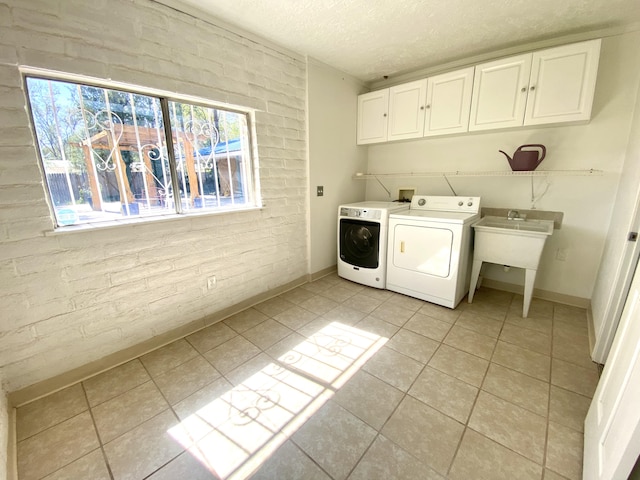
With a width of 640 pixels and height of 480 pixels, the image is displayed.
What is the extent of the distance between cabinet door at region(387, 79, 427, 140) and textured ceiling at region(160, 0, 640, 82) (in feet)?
0.96

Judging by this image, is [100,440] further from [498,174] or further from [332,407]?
[498,174]

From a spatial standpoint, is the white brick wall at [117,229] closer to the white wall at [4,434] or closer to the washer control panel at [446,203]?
the white wall at [4,434]

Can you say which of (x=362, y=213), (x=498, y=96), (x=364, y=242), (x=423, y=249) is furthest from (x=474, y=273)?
(x=498, y=96)

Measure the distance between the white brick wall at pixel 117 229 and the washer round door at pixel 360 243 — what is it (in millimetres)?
916

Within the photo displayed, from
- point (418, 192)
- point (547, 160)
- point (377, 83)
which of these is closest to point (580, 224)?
point (547, 160)

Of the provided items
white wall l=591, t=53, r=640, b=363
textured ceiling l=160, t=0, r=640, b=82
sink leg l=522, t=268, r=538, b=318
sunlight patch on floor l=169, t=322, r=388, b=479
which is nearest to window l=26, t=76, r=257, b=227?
textured ceiling l=160, t=0, r=640, b=82

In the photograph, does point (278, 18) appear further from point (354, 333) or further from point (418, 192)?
point (354, 333)

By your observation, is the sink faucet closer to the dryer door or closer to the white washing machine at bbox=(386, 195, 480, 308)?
the white washing machine at bbox=(386, 195, 480, 308)

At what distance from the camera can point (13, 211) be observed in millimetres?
1340

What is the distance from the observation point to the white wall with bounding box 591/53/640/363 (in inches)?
63.0

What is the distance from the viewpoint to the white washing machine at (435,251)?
2.30m

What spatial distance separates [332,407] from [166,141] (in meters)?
2.07

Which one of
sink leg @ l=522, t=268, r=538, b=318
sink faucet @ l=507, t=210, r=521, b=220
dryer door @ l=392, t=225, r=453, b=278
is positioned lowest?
sink leg @ l=522, t=268, r=538, b=318

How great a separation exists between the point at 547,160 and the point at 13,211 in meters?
3.87
